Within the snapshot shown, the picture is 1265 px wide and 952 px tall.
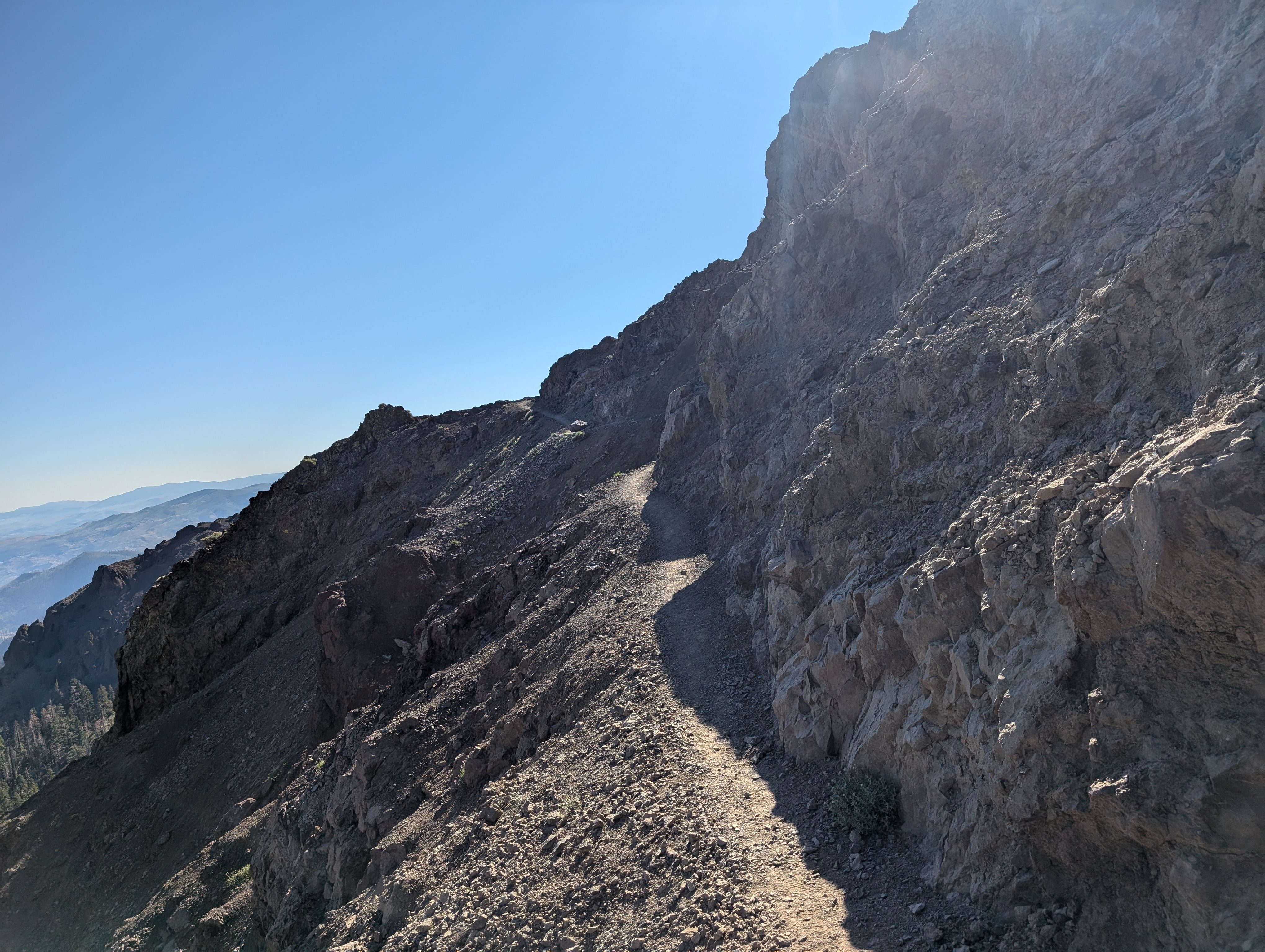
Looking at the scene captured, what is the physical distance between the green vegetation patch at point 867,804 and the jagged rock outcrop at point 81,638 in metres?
105

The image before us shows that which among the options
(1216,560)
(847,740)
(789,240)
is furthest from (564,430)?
(1216,560)

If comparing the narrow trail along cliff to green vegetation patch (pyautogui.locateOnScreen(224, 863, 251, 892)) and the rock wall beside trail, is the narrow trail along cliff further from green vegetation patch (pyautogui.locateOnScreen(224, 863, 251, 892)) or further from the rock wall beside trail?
green vegetation patch (pyautogui.locateOnScreen(224, 863, 251, 892))

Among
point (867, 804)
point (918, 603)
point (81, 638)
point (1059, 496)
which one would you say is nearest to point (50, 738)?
point (81, 638)

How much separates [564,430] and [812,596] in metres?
32.6

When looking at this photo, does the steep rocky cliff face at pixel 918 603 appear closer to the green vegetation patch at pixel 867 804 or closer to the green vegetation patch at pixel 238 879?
the green vegetation patch at pixel 238 879

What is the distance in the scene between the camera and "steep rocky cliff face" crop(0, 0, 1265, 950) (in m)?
6.95

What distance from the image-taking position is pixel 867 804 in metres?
9.79

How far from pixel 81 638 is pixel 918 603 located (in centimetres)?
12486

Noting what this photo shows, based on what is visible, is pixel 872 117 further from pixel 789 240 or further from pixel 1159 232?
pixel 1159 232

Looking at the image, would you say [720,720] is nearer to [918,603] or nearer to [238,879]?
[918,603]

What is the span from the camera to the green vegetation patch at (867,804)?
9.70 metres

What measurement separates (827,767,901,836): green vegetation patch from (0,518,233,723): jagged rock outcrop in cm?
10460

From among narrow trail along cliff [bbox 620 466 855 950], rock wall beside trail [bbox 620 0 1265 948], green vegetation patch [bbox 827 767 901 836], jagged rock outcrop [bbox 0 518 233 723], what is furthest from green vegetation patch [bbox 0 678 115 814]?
rock wall beside trail [bbox 620 0 1265 948]

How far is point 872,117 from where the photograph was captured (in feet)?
82.3
